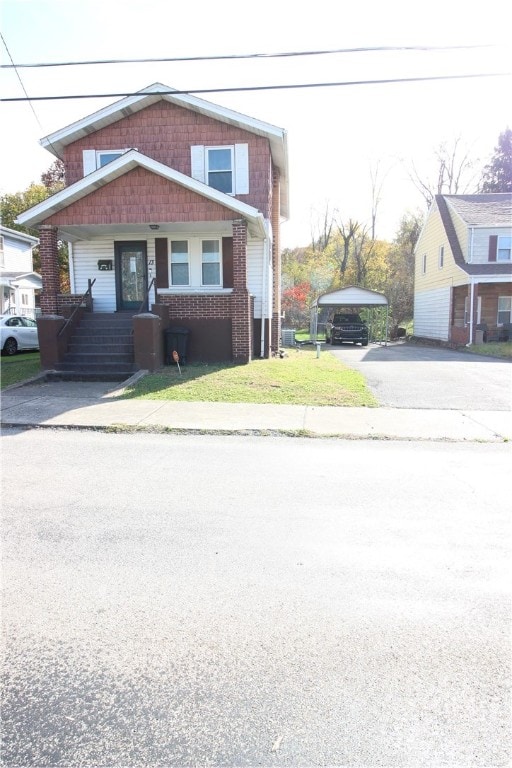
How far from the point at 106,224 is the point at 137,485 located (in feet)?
31.1

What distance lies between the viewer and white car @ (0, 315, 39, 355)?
63.7 ft

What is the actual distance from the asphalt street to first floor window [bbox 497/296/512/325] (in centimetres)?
2200

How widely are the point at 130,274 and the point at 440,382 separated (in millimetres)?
9391

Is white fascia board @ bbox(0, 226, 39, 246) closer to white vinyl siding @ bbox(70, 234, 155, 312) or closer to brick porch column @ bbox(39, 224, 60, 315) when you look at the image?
white vinyl siding @ bbox(70, 234, 155, 312)

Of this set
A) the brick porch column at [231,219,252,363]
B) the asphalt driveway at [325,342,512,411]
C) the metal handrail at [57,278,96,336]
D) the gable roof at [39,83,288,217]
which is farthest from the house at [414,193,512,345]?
the metal handrail at [57,278,96,336]

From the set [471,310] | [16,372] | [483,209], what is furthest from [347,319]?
[16,372]

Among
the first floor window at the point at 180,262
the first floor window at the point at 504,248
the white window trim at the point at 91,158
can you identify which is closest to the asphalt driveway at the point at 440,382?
the first floor window at the point at 180,262

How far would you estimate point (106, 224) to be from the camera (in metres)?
13.0

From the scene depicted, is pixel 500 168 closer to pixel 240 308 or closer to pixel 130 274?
pixel 130 274

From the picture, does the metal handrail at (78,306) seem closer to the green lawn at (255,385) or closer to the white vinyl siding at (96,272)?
the white vinyl siding at (96,272)

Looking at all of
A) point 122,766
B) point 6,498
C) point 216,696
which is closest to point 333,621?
point 216,696

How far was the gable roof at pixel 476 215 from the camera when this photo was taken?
24.3 metres

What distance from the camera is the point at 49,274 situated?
44.3 ft

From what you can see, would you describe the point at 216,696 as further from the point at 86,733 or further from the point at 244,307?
the point at 244,307
